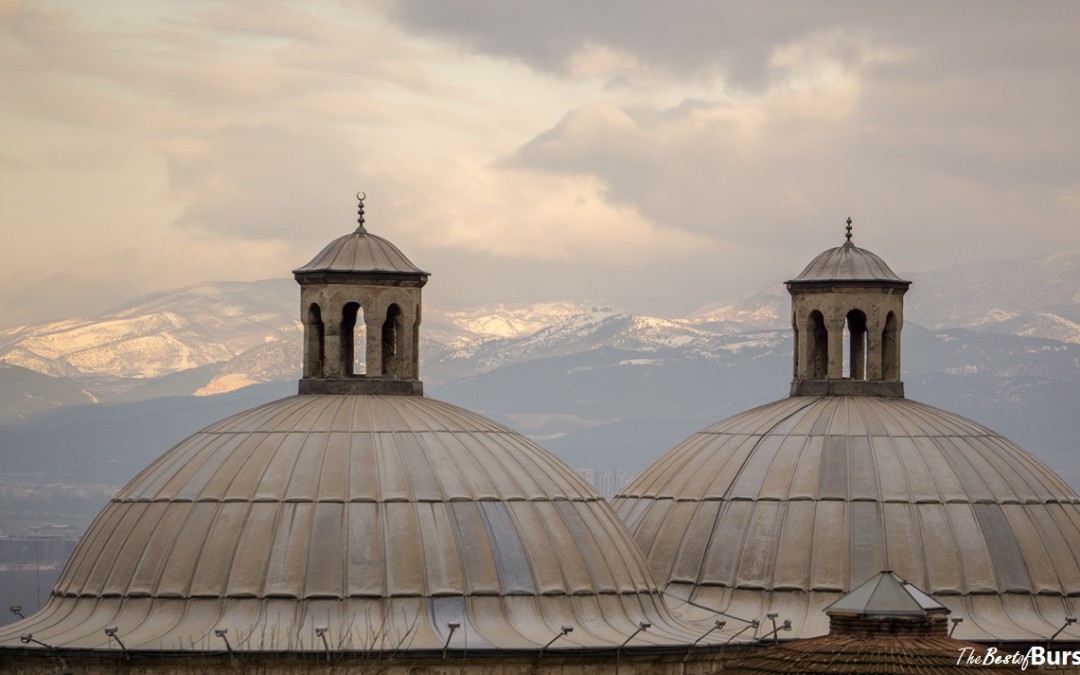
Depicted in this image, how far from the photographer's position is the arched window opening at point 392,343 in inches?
3354

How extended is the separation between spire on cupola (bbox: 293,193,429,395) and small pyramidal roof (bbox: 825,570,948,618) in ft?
69.7

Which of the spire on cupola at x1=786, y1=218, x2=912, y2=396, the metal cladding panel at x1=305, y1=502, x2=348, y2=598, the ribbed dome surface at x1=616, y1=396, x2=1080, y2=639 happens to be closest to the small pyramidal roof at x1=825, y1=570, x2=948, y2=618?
the metal cladding panel at x1=305, y1=502, x2=348, y2=598

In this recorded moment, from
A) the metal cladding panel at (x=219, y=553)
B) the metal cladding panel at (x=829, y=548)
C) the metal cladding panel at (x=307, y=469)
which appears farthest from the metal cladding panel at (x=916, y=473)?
the metal cladding panel at (x=219, y=553)

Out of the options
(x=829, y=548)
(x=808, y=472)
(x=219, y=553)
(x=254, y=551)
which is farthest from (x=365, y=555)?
(x=808, y=472)

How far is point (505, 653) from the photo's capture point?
74625mm

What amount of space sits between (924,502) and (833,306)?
10.1 m

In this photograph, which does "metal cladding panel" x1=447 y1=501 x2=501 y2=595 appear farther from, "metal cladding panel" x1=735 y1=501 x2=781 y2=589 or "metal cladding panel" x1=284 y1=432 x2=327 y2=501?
"metal cladding panel" x1=735 y1=501 x2=781 y2=589

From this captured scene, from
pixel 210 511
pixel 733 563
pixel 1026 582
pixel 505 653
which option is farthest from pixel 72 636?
pixel 1026 582

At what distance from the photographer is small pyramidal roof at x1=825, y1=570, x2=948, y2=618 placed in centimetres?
6506

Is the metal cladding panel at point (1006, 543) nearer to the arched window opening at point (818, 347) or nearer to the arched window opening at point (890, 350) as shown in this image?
the arched window opening at point (890, 350)

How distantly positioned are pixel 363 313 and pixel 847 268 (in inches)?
888

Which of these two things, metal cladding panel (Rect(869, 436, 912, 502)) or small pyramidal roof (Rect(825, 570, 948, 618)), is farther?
metal cladding panel (Rect(869, 436, 912, 502))

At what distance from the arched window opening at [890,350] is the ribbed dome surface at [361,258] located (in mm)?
20521

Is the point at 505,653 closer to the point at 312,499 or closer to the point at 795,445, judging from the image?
the point at 312,499
